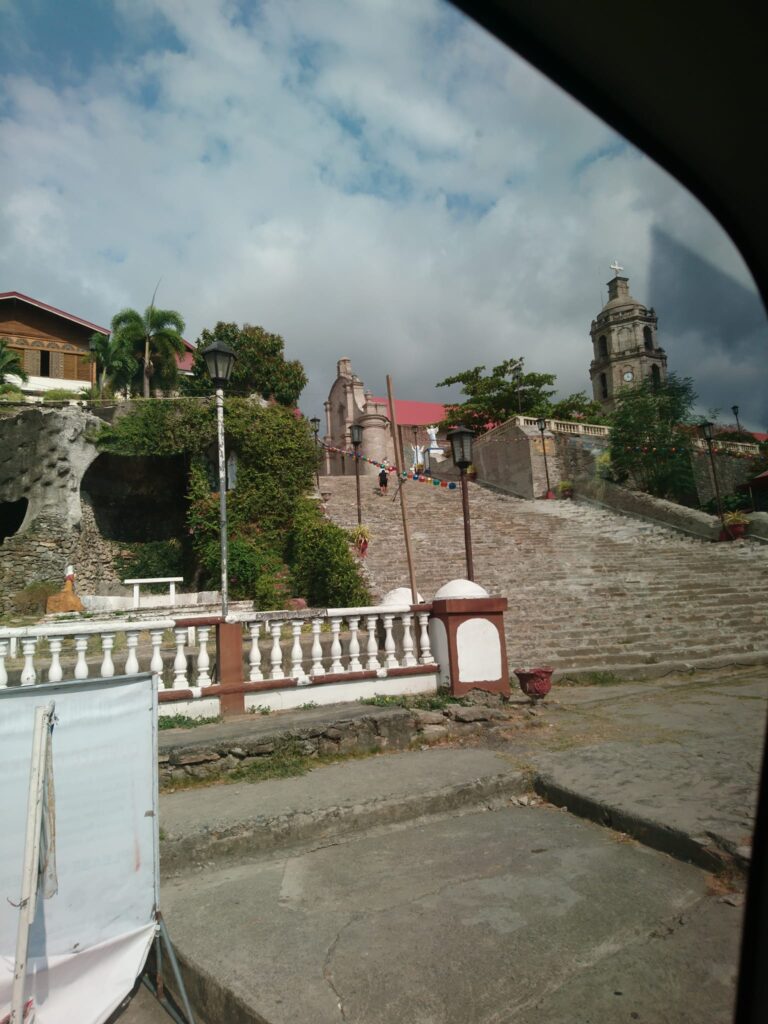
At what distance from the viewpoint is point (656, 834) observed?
3547 millimetres

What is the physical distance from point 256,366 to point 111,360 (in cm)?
740

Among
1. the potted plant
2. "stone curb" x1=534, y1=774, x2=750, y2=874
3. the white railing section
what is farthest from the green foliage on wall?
"stone curb" x1=534, y1=774, x2=750, y2=874

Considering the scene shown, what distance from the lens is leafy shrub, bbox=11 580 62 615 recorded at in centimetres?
1641

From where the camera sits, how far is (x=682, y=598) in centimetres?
1293

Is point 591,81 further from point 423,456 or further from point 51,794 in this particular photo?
point 423,456

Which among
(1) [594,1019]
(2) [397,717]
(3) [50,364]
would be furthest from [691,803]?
(3) [50,364]

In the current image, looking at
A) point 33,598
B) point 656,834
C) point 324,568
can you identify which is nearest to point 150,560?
point 33,598

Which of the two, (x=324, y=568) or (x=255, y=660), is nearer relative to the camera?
(x=255, y=660)

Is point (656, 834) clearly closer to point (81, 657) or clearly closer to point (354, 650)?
point (354, 650)

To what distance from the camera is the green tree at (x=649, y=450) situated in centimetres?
2223

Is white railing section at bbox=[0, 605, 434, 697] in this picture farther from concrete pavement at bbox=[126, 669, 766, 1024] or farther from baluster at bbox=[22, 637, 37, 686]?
concrete pavement at bbox=[126, 669, 766, 1024]

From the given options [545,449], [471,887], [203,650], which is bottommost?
[471,887]

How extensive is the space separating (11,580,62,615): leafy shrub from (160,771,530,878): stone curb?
14.4 meters

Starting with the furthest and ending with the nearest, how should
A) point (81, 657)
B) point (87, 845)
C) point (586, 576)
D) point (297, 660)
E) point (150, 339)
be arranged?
point (150, 339), point (586, 576), point (297, 660), point (81, 657), point (87, 845)
